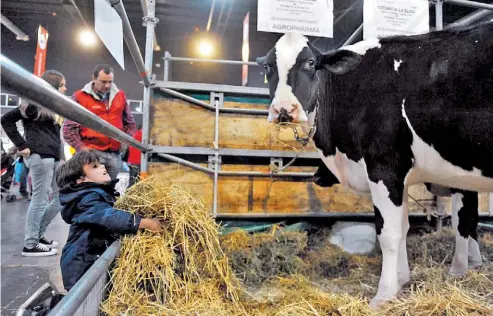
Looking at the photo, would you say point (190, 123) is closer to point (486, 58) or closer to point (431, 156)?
point (431, 156)

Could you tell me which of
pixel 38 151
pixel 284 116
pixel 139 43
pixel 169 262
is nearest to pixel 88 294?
pixel 169 262

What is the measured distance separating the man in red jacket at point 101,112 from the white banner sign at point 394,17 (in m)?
2.37

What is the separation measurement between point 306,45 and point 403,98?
0.76 metres

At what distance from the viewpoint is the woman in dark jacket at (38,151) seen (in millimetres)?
3078

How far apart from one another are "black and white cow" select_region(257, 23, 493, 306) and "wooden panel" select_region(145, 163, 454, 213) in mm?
921

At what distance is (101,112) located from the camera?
9.51ft

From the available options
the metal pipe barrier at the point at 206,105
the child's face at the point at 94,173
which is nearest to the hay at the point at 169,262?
the child's face at the point at 94,173

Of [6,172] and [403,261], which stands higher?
[6,172]

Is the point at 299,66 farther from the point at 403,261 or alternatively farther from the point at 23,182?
the point at 23,182

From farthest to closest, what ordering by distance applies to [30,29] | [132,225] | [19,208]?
[30,29], [19,208], [132,225]

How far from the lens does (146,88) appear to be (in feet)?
10.4

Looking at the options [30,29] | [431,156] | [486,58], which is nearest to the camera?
[486,58]

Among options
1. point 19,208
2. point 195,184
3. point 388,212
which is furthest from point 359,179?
point 19,208

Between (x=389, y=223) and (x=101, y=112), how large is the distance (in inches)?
91.4
